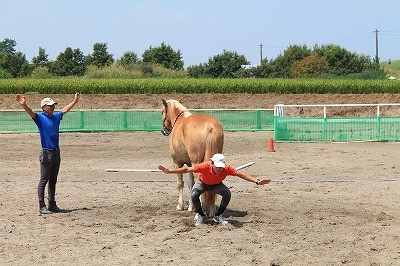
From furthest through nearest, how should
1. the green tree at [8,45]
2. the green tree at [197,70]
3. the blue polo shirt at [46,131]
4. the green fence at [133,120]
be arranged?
the green tree at [8,45], the green tree at [197,70], the green fence at [133,120], the blue polo shirt at [46,131]

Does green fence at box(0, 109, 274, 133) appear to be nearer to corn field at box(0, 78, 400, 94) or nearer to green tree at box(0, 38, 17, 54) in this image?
corn field at box(0, 78, 400, 94)

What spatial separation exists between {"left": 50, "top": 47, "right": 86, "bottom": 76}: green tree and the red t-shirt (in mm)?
76101

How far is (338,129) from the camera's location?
2447 cm

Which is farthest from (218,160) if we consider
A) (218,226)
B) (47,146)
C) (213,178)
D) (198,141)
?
(47,146)

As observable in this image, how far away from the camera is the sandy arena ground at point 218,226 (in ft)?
29.0

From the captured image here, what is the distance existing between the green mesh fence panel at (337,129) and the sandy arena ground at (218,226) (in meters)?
4.22

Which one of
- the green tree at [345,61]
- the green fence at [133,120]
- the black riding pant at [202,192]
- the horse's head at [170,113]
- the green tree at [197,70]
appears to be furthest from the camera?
the green tree at [345,61]

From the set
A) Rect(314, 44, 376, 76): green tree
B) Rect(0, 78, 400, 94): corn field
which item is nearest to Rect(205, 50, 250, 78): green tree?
Rect(314, 44, 376, 76): green tree

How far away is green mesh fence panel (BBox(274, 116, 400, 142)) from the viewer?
79.9ft

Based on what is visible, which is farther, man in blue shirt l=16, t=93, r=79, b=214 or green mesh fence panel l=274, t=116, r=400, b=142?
green mesh fence panel l=274, t=116, r=400, b=142

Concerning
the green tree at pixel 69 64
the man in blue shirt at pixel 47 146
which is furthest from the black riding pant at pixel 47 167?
the green tree at pixel 69 64

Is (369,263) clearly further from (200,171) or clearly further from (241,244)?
(200,171)

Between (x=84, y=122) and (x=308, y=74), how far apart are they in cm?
5664

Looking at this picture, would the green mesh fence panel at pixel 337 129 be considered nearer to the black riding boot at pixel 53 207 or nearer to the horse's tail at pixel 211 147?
the black riding boot at pixel 53 207
